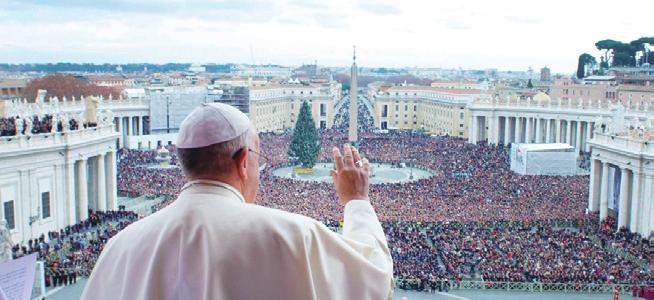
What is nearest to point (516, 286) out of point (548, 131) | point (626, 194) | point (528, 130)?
point (626, 194)

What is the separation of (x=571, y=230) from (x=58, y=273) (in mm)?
19986

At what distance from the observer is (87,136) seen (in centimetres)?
3183

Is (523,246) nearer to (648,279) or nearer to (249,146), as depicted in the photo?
(648,279)

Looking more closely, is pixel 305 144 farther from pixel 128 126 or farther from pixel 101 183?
pixel 101 183

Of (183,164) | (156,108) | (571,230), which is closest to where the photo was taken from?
(183,164)

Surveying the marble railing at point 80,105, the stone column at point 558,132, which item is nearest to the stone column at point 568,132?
the stone column at point 558,132

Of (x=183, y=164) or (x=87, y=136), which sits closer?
(x=183, y=164)

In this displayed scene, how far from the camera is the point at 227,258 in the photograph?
95.0 inches

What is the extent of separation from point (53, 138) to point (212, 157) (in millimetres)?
28943

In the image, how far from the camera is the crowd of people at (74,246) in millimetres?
21891

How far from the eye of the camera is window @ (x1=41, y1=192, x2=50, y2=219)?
94.6ft

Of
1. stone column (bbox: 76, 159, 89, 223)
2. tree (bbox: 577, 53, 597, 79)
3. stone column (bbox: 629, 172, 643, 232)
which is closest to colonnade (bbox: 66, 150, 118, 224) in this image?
stone column (bbox: 76, 159, 89, 223)

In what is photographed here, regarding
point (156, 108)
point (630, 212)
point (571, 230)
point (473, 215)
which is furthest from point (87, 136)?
point (156, 108)

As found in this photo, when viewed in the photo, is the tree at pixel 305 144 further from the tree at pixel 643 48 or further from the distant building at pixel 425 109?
the tree at pixel 643 48
